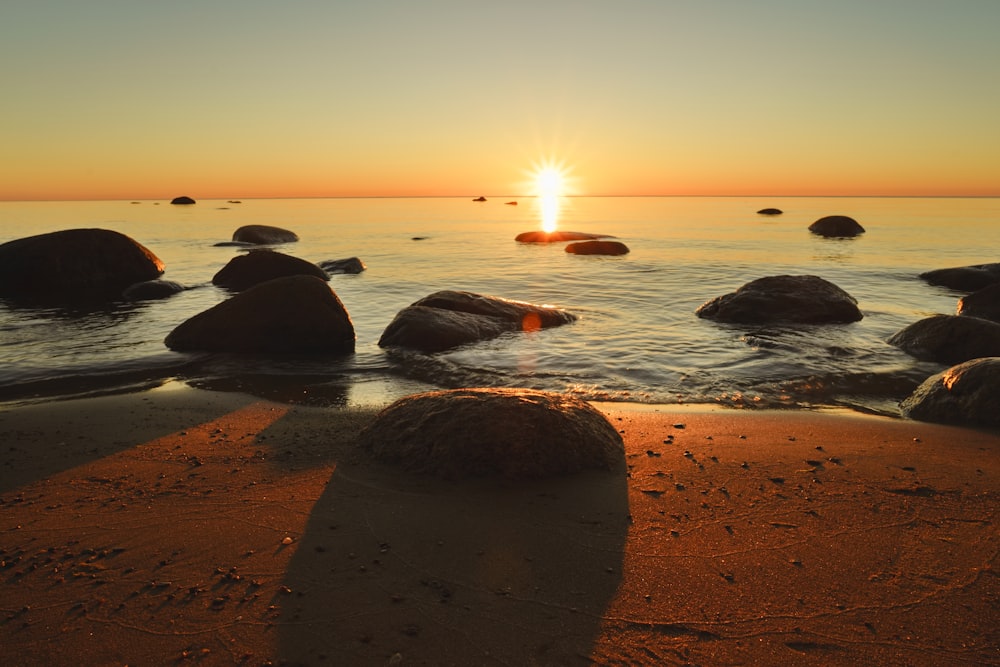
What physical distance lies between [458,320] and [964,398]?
24.2ft

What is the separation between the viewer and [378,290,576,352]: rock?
33.8 ft

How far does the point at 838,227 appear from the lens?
143 ft

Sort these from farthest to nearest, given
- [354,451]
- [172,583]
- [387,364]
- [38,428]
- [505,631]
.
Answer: [387,364] → [38,428] → [354,451] → [172,583] → [505,631]

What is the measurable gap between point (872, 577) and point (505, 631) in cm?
211

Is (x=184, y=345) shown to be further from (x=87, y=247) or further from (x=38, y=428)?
(x=87, y=247)

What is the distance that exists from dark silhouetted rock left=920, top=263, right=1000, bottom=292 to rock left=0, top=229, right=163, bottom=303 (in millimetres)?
25076

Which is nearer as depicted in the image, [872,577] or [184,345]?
[872,577]

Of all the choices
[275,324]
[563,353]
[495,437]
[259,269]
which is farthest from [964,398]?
[259,269]

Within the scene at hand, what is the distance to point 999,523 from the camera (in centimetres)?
392

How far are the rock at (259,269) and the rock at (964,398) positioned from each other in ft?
46.8

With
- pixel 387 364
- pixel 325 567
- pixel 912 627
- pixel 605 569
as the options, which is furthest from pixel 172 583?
pixel 387 364

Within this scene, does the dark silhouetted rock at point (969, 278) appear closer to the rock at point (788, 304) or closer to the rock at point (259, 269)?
the rock at point (788, 304)

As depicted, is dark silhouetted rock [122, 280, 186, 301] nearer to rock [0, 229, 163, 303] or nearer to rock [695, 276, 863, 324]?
rock [0, 229, 163, 303]

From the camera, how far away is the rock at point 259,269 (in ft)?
54.1
